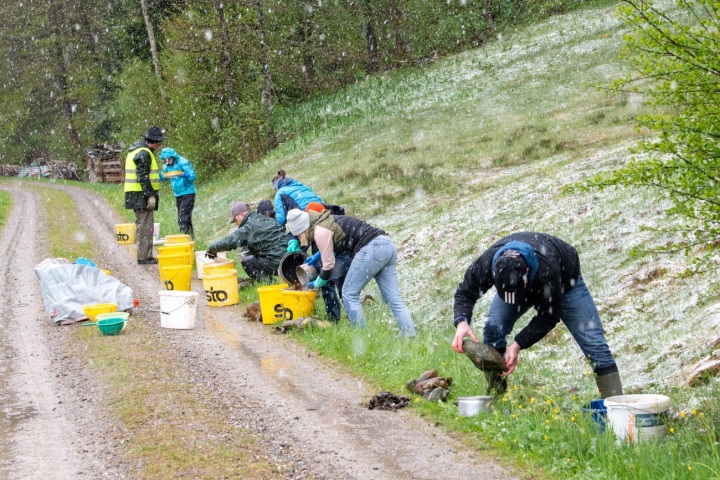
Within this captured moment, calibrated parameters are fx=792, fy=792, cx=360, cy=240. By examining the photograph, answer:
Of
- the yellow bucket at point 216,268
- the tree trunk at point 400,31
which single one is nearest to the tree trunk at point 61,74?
the tree trunk at point 400,31

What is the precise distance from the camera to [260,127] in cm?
3030

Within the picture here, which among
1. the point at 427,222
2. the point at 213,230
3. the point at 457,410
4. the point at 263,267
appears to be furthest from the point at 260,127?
the point at 457,410

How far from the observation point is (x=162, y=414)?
6492mm

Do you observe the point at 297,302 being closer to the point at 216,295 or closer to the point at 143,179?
the point at 216,295

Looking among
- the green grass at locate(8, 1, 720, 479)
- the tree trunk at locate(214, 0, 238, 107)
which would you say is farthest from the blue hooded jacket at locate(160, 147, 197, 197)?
the tree trunk at locate(214, 0, 238, 107)

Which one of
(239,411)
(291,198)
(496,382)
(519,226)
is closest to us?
(496,382)

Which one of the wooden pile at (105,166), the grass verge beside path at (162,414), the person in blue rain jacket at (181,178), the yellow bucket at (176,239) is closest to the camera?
the grass verge beside path at (162,414)

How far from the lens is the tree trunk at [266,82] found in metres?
28.3

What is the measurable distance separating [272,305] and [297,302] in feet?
1.58

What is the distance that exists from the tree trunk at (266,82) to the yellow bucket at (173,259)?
694 inches

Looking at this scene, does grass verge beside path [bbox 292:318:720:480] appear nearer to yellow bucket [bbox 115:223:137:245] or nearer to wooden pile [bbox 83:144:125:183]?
yellow bucket [bbox 115:223:137:245]

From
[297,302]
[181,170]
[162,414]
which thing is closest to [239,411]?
[162,414]

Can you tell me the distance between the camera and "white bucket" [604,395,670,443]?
514cm

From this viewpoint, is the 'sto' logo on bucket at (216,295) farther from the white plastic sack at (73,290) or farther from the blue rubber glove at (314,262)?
the blue rubber glove at (314,262)
